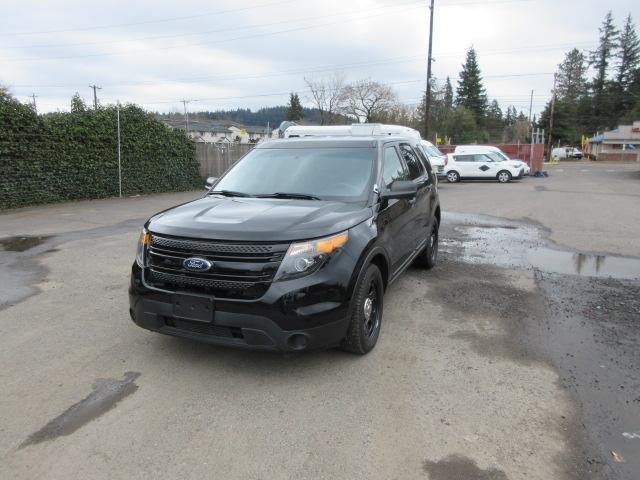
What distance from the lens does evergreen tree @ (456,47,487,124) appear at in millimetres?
84312

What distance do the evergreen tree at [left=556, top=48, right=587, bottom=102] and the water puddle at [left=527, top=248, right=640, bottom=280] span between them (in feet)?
298

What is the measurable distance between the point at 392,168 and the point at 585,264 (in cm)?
417

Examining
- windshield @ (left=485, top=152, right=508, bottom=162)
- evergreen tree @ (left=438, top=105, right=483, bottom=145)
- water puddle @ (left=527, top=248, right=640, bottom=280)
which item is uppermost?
evergreen tree @ (left=438, top=105, right=483, bottom=145)

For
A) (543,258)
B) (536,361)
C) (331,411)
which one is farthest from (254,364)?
(543,258)

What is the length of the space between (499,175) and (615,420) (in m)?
24.7

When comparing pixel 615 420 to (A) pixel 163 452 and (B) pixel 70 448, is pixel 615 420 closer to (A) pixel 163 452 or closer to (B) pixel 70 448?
(A) pixel 163 452

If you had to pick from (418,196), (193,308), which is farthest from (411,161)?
(193,308)

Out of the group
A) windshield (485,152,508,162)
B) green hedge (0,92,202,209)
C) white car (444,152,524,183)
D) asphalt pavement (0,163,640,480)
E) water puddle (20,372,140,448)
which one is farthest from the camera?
windshield (485,152,508,162)

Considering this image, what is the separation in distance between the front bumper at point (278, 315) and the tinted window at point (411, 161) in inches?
98.4

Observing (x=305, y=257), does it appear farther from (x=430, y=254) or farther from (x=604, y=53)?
(x=604, y=53)

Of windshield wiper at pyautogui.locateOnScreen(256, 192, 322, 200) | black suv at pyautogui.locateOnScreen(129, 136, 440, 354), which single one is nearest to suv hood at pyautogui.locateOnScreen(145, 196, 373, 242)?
black suv at pyautogui.locateOnScreen(129, 136, 440, 354)

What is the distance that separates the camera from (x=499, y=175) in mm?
26234

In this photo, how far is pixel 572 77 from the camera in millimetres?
88062

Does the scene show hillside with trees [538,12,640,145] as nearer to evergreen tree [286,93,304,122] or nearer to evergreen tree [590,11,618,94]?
evergreen tree [590,11,618,94]
